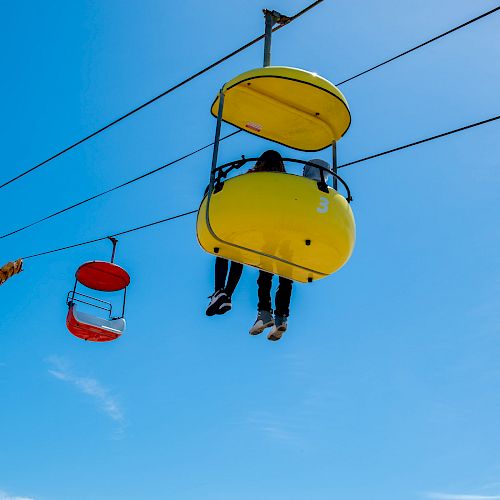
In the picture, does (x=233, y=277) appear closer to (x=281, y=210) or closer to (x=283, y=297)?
(x=283, y=297)

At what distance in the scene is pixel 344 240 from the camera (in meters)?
A: 6.79

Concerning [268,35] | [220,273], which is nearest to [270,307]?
[220,273]

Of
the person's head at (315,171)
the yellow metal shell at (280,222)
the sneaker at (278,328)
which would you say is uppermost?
the person's head at (315,171)

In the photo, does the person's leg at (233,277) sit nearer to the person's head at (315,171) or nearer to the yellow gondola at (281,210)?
the yellow gondola at (281,210)

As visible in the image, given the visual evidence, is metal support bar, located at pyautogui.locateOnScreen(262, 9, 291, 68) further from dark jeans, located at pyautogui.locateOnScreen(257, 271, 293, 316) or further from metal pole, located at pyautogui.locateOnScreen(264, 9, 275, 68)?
dark jeans, located at pyautogui.locateOnScreen(257, 271, 293, 316)

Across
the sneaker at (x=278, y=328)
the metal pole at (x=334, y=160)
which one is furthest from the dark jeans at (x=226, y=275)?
the metal pole at (x=334, y=160)

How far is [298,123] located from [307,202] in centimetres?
188

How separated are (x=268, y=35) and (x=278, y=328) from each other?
294cm

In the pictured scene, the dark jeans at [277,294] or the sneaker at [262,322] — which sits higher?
the dark jeans at [277,294]

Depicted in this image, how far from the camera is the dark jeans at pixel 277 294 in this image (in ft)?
25.2

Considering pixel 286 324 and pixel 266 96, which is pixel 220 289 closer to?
pixel 286 324

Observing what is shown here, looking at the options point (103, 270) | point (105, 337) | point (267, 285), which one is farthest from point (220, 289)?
point (105, 337)

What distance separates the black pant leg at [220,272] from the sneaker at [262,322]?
469 millimetres

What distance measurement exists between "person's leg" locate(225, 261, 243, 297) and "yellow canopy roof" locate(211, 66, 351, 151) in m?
1.51
